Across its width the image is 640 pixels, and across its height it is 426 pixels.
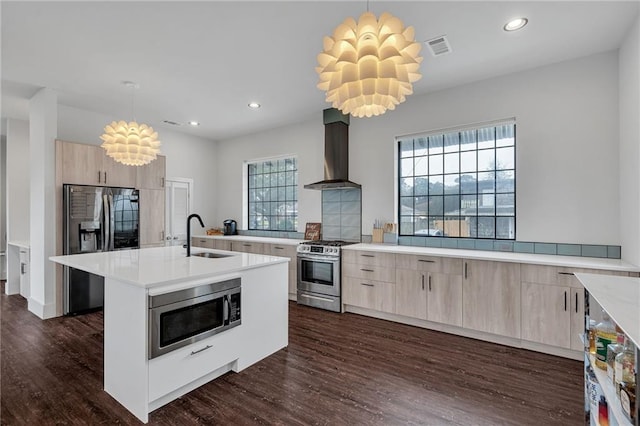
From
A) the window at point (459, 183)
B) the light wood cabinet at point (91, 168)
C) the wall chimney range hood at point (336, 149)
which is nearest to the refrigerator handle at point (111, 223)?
the light wood cabinet at point (91, 168)

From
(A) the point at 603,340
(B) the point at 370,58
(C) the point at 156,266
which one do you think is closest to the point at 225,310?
(C) the point at 156,266

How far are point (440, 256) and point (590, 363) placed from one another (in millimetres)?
1875

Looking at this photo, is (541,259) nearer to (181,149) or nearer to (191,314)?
(191,314)

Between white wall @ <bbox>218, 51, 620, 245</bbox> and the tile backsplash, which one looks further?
the tile backsplash

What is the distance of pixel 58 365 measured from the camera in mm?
2643

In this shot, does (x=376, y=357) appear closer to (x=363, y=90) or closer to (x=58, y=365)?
(x=363, y=90)

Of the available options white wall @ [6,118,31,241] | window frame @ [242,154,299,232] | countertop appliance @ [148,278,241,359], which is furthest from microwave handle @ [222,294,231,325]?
white wall @ [6,118,31,241]

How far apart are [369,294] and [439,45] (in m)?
2.85

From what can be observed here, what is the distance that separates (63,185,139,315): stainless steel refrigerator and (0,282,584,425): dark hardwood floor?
0.74 m

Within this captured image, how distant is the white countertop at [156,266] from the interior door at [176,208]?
2.80 metres

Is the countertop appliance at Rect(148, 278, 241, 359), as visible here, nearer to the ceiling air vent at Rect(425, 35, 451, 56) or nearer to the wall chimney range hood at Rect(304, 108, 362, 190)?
the wall chimney range hood at Rect(304, 108, 362, 190)

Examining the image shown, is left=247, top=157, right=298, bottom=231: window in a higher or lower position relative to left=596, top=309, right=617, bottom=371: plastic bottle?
higher

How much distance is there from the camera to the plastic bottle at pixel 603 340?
1.40m

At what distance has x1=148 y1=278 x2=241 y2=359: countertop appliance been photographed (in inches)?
77.2
